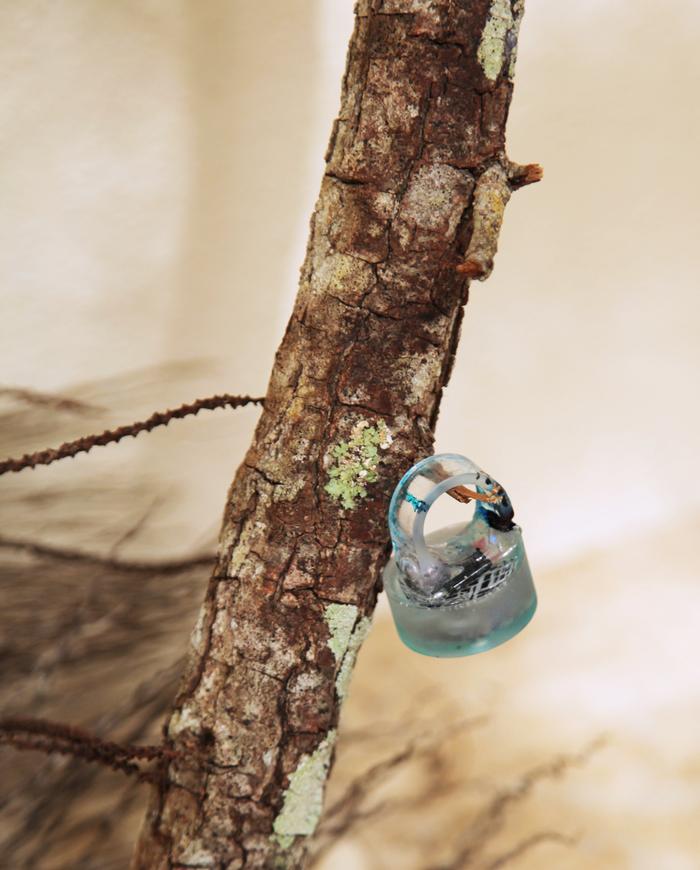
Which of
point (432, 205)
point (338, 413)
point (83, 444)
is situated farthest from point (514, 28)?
point (83, 444)

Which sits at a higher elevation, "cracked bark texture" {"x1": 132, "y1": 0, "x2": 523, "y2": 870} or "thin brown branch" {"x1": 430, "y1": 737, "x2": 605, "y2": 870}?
"cracked bark texture" {"x1": 132, "y1": 0, "x2": 523, "y2": 870}

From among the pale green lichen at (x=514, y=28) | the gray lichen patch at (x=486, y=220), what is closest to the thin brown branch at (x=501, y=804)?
the gray lichen patch at (x=486, y=220)

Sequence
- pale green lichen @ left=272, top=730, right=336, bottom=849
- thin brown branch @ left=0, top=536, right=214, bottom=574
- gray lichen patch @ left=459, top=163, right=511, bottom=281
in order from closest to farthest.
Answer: gray lichen patch @ left=459, top=163, right=511, bottom=281
pale green lichen @ left=272, top=730, right=336, bottom=849
thin brown branch @ left=0, top=536, right=214, bottom=574

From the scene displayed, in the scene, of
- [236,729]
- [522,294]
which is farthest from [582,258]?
[236,729]

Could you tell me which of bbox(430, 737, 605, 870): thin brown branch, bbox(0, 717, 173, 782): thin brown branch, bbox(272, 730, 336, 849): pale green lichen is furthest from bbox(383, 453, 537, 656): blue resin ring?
bbox(430, 737, 605, 870): thin brown branch

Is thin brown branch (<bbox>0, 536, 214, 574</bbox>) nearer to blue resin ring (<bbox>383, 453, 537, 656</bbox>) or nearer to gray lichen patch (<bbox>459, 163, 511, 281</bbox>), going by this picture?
blue resin ring (<bbox>383, 453, 537, 656</bbox>)

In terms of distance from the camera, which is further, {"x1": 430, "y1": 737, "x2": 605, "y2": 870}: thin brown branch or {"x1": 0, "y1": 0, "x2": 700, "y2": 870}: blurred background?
{"x1": 430, "y1": 737, "x2": 605, "y2": 870}: thin brown branch

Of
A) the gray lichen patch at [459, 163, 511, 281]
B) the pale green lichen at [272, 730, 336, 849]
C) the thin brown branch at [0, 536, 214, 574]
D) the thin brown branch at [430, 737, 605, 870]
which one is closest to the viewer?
the gray lichen patch at [459, 163, 511, 281]

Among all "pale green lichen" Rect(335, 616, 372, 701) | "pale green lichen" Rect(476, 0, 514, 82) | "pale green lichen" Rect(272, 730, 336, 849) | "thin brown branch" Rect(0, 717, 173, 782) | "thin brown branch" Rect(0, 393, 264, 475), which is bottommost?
"pale green lichen" Rect(272, 730, 336, 849)

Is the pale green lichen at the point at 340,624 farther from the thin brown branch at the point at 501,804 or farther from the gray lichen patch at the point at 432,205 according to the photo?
the thin brown branch at the point at 501,804
